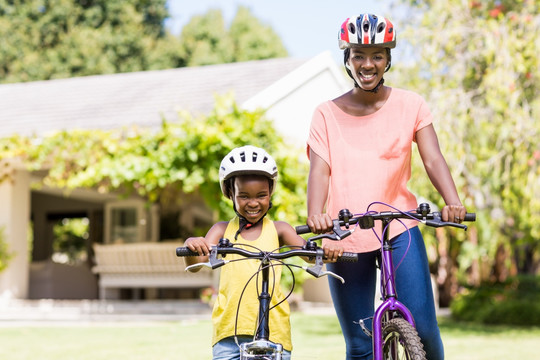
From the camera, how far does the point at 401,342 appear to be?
123 inches

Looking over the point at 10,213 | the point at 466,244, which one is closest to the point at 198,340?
the point at 10,213

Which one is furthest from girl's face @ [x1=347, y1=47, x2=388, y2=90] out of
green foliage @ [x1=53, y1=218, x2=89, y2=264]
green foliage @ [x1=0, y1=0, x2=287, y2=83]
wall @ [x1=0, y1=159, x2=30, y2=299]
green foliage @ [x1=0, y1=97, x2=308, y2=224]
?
green foliage @ [x1=0, y1=0, x2=287, y2=83]

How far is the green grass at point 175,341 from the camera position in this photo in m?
8.95

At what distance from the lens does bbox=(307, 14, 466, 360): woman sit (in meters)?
3.55

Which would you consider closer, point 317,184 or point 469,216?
point 469,216

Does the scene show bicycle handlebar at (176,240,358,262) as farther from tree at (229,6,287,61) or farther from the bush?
tree at (229,6,287,61)

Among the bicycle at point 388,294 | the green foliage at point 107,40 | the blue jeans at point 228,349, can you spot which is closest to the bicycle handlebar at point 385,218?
the bicycle at point 388,294

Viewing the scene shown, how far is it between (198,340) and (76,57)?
25.4 metres

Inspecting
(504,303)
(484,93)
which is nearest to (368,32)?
(484,93)

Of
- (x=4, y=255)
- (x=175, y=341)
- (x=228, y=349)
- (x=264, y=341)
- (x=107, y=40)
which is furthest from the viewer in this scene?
(x=107, y=40)

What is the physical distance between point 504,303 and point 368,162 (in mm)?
11952

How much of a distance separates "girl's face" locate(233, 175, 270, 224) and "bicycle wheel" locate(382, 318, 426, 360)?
74cm

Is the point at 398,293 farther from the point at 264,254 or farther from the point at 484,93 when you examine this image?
the point at 484,93

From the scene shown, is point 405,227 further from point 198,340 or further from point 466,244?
point 466,244
